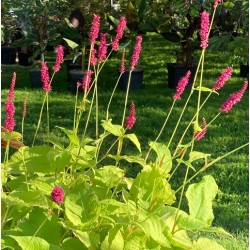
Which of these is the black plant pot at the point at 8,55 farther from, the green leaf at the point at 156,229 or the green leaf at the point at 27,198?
the green leaf at the point at 156,229

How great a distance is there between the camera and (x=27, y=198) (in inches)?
58.1

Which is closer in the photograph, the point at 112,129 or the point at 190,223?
the point at 190,223

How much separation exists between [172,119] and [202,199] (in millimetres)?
4121

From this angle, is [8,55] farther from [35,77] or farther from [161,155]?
[161,155]

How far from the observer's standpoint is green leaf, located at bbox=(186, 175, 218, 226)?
1596 mm

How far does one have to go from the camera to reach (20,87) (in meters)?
7.51

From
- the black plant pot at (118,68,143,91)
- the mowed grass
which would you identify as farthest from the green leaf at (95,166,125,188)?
the black plant pot at (118,68,143,91)

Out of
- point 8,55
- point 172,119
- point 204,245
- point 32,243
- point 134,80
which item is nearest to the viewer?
point 32,243

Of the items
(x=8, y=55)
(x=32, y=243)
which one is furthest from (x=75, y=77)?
(x=32, y=243)

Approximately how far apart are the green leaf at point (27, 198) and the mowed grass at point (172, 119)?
1051 mm

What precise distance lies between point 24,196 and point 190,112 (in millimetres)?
4604

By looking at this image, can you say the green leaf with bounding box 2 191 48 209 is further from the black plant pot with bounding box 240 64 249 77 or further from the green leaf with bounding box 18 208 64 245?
the black plant pot with bounding box 240 64 249 77

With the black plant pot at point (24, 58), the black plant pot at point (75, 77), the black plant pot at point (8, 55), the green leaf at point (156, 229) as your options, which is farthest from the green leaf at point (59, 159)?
the black plant pot at point (8, 55)

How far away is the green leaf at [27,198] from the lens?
4.61 feet
